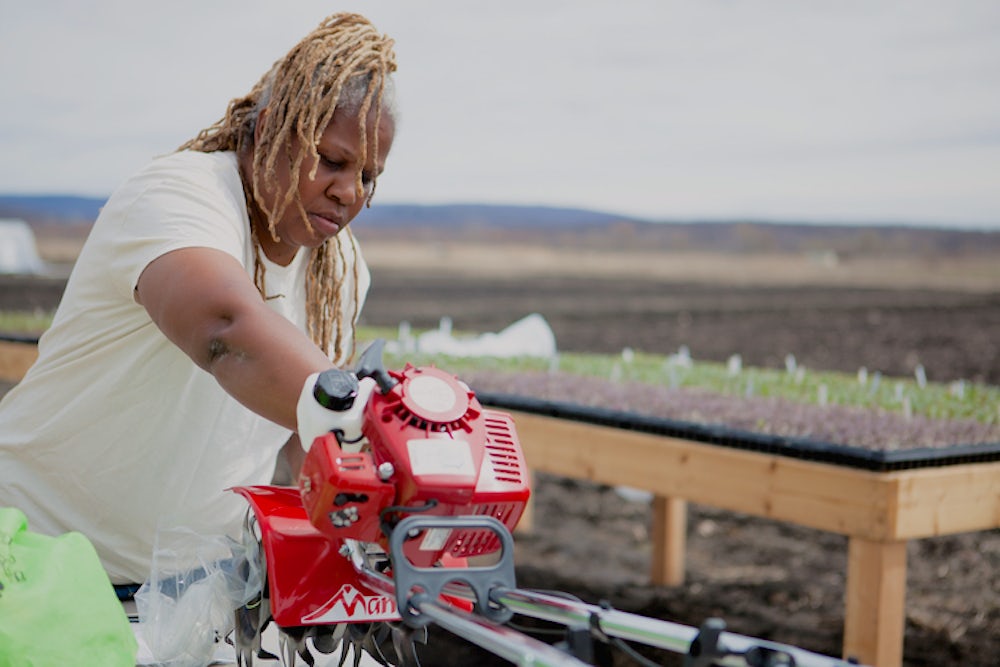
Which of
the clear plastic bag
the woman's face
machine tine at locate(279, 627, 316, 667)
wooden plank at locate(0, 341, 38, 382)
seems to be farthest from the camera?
wooden plank at locate(0, 341, 38, 382)

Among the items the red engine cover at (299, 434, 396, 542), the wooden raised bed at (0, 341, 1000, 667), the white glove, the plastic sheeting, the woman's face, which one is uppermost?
the woman's face

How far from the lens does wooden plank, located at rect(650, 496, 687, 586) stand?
491 centimetres

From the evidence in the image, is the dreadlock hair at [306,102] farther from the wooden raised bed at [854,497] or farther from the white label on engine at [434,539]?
the wooden raised bed at [854,497]

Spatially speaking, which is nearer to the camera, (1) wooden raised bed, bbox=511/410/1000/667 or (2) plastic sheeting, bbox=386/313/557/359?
(1) wooden raised bed, bbox=511/410/1000/667

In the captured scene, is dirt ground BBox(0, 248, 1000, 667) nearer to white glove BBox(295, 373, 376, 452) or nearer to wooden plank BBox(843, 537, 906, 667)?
wooden plank BBox(843, 537, 906, 667)

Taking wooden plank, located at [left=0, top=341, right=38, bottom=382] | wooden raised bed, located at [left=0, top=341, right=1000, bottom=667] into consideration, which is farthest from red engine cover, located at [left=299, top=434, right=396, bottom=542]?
wooden plank, located at [left=0, top=341, right=38, bottom=382]

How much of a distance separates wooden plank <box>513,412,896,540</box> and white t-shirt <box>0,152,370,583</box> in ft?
5.96

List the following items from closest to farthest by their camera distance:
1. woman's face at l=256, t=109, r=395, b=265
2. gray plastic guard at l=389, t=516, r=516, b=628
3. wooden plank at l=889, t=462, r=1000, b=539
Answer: gray plastic guard at l=389, t=516, r=516, b=628
woman's face at l=256, t=109, r=395, b=265
wooden plank at l=889, t=462, r=1000, b=539

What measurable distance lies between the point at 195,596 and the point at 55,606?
23 centimetres

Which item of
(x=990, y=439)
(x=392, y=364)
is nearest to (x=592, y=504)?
(x=392, y=364)

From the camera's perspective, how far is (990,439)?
340cm

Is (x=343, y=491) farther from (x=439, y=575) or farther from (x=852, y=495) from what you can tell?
(x=852, y=495)

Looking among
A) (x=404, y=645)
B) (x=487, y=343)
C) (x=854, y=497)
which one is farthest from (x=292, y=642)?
(x=487, y=343)

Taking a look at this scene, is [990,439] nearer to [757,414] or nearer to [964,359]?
[757,414]
